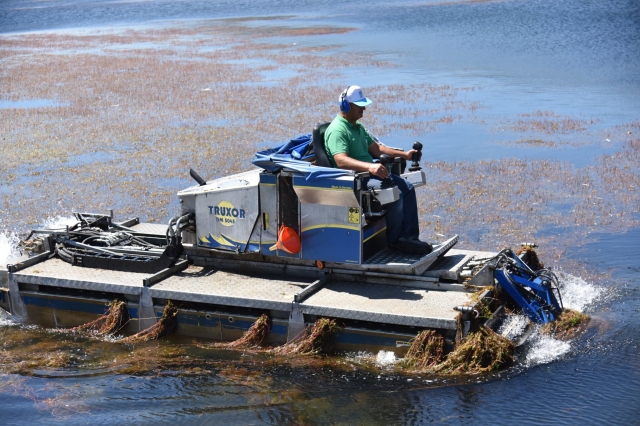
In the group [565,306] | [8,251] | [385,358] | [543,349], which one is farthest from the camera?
[8,251]

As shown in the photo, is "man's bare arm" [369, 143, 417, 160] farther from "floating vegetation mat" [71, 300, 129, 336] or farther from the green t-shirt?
"floating vegetation mat" [71, 300, 129, 336]

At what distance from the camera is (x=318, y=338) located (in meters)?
9.47

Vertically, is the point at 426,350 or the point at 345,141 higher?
the point at 345,141

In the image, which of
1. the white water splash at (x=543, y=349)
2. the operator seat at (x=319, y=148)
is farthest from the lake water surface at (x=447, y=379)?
the operator seat at (x=319, y=148)

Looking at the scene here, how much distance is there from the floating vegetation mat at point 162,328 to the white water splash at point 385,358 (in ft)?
8.30

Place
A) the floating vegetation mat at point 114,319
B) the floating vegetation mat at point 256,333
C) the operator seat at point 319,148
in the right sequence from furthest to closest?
the floating vegetation mat at point 114,319
the operator seat at point 319,148
the floating vegetation mat at point 256,333

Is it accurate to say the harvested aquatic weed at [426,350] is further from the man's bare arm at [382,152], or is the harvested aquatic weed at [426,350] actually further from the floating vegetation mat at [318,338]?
the man's bare arm at [382,152]

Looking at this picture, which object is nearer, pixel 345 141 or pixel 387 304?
pixel 387 304

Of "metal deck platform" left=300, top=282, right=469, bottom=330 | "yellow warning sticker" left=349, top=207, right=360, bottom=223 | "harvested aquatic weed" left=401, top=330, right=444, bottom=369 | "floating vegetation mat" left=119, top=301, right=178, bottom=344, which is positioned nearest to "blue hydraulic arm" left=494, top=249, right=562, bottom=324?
"metal deck platform" left=300, top=282, right=469, bottom=330

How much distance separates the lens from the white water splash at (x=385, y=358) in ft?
30.3

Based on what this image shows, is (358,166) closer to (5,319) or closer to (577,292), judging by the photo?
(577,292)

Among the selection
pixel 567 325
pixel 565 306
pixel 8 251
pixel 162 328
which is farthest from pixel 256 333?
pixel 8 251

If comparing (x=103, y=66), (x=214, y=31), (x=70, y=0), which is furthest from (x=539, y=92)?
(x=70, y=0)

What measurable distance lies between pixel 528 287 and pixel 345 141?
267cm
